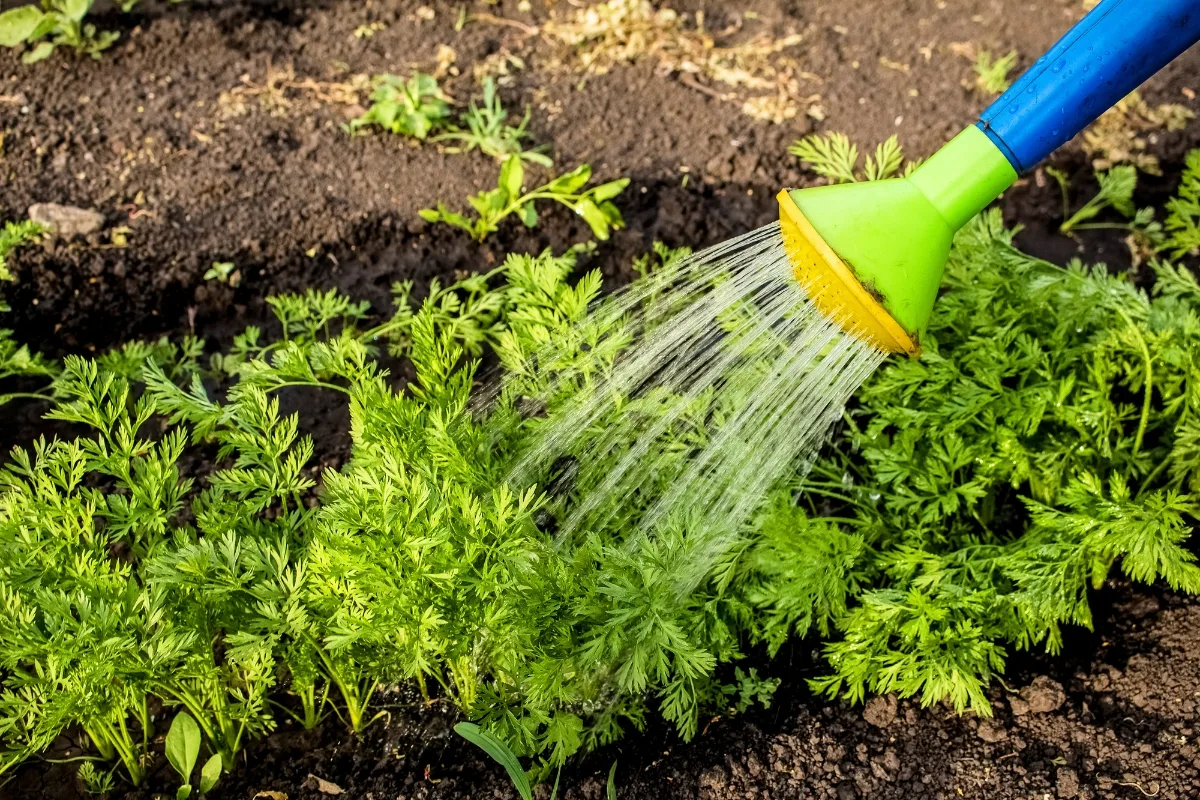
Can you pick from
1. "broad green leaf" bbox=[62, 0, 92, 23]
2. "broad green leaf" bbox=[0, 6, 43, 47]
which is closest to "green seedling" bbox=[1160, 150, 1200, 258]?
"broad green leaf" bbox=[62, 0, 92, 23]

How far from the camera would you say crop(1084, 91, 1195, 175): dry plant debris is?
3170mm

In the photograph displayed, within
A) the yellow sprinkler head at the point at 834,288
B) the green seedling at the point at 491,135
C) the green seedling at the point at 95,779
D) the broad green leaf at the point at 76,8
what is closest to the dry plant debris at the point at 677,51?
the green seedling at the point at 491,135

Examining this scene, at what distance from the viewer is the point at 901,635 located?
71.9 inches

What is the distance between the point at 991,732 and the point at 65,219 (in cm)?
264

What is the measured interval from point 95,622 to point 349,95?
2.18 meters

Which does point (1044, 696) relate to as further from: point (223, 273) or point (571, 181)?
point (223, 273)

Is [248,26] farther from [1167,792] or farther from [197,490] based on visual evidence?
[1167,792]

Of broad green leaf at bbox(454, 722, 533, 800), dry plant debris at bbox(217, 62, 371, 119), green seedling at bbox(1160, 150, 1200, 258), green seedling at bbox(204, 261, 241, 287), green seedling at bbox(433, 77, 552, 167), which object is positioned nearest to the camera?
broad green leaf at bbox(454, 722, 533, 800)

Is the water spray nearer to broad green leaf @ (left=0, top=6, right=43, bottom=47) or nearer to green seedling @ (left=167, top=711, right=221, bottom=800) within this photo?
green seedling @ (left=167, top=711, right=221, bottom=800)

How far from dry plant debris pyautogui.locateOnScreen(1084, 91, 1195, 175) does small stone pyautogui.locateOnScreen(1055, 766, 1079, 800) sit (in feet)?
6.94

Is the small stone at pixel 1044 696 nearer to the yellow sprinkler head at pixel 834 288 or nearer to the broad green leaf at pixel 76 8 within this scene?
the yellow sprinkler head at pixel 834 288

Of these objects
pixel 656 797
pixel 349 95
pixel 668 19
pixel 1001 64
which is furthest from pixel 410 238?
pixel 1001 64

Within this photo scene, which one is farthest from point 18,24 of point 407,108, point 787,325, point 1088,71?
point 1088,71

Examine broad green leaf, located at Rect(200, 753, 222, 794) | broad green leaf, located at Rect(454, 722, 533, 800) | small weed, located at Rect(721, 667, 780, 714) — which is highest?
broad green leaf, located at Rect(200, 753, 222, 794)
